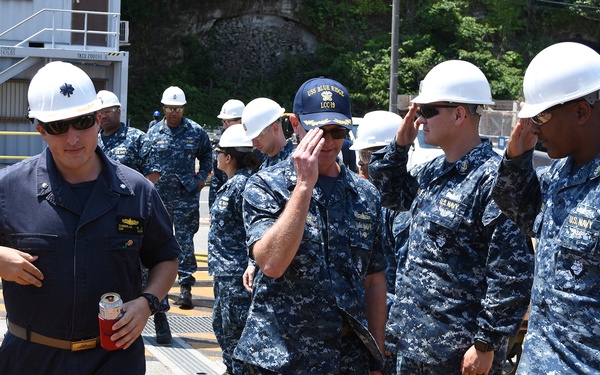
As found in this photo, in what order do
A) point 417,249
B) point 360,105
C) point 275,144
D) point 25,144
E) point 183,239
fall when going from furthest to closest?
1. point 360,105
2. point 25,144
3. point 183,239
4. point 275,144
5. point 417,249

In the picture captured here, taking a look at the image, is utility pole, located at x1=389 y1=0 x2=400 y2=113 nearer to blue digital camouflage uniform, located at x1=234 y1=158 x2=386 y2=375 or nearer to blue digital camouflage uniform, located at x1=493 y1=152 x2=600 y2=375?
blue digital camouflage uniform, located at x1=234 y1=158 x2=386 y2=375

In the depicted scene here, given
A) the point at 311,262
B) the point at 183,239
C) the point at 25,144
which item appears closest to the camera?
the point at 311,262

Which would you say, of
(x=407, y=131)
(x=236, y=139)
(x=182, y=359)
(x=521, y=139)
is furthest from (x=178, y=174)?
(x=521, y=139)

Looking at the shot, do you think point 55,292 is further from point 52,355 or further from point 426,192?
point 426,192

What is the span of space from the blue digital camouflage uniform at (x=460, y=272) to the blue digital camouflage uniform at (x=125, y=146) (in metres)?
5.58

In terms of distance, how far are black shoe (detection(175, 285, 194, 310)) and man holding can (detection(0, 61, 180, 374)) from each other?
6.34m

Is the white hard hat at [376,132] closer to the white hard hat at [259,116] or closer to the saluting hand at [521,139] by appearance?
the white hard hat at [259,116]

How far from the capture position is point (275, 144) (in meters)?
6.93

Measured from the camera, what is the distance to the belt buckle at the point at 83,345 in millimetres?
3877

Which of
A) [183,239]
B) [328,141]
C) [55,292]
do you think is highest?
[328,141]

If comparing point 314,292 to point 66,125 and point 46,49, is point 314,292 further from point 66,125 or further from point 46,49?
point 46,49

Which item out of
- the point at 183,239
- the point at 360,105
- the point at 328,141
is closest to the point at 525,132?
the point at 328,141

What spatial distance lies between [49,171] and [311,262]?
3.89 feet

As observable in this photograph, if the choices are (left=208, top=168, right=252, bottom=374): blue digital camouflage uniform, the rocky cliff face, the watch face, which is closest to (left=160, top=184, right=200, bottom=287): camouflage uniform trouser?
(left=208, top=168, right=252, bottom=374): blue digital camouflage uniform
